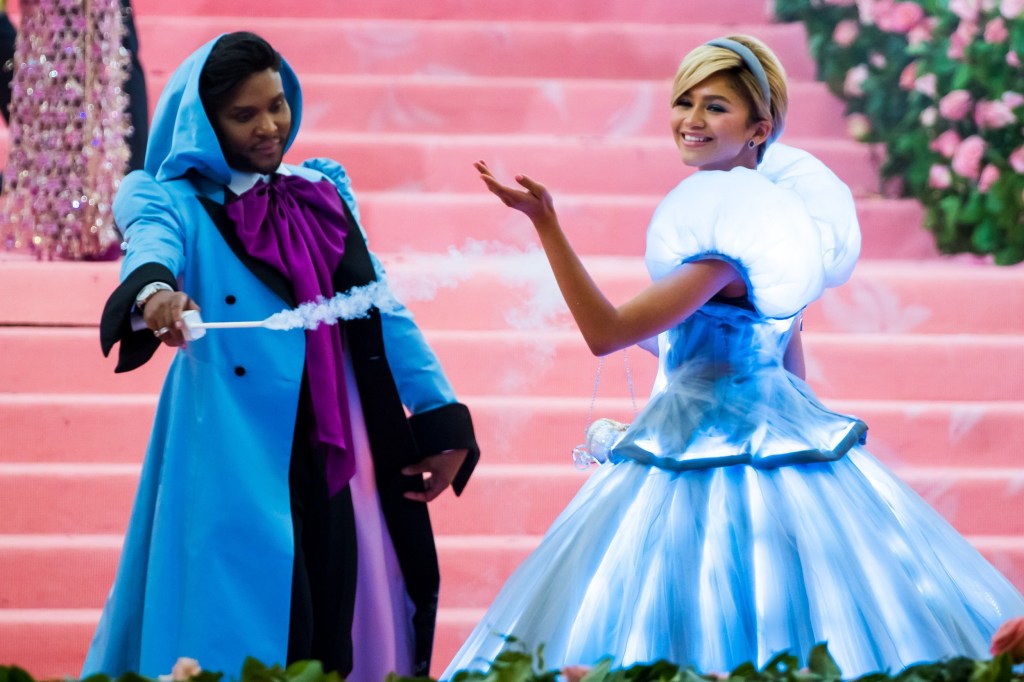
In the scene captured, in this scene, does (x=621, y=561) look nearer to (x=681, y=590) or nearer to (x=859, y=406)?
(x=681, y=590)

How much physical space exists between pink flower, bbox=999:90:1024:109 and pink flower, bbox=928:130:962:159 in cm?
18

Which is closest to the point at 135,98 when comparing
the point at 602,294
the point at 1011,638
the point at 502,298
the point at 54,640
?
the point at 502,298

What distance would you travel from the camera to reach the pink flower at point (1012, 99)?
4.30 meters

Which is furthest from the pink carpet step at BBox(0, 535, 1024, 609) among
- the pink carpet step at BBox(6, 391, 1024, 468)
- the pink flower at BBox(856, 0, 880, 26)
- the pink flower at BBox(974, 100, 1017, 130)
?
the pink flower at BBox(856, 0, 880, 26)

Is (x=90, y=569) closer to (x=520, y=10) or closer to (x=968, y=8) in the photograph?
(x=520, y=10)

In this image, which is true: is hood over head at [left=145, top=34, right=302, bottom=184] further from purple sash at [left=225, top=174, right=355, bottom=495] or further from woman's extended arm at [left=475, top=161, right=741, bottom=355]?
woman's extended arm at [left=475, top=161, right=741, bottom=355]

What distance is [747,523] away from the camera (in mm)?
1924

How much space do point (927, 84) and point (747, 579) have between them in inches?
117

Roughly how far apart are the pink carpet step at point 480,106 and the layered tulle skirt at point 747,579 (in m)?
2.83

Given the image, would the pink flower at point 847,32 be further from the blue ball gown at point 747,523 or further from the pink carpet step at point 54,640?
the blue ball gown at point 747,523

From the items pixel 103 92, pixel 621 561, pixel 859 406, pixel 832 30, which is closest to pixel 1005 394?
pixel 859 406

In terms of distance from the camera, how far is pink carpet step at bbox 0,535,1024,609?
10.8ft

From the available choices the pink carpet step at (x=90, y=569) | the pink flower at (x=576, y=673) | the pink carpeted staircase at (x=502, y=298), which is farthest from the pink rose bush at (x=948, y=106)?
the pink flower at (x=576, y=673)

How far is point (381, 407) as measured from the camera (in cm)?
235
